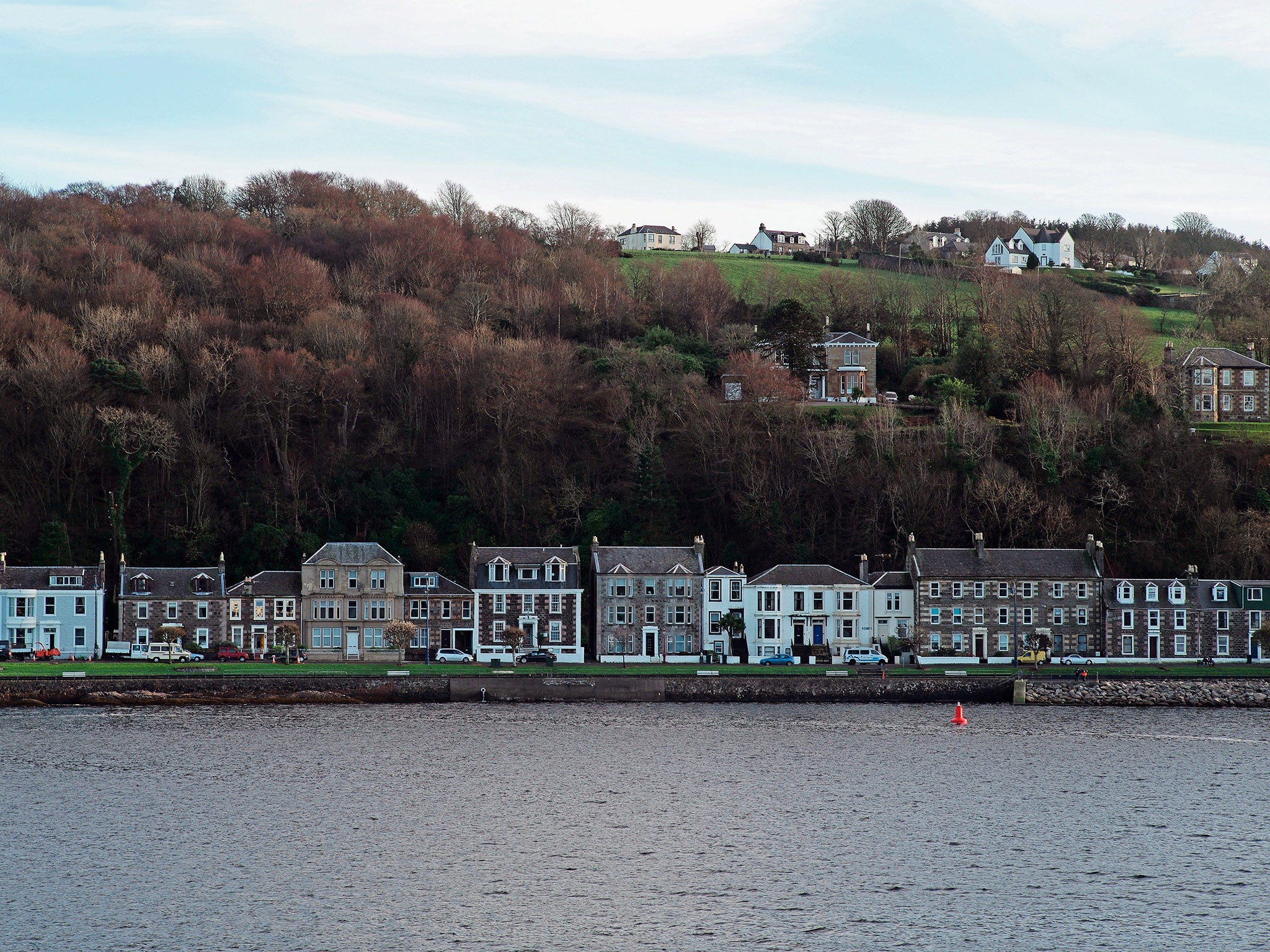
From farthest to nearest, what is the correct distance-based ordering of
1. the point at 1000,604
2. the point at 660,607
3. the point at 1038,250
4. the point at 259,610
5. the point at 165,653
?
1. the point at 1038,250
2. the point at 660,607
3. the point at 1000,604
4. the point at 259,610
5. the point at 165,653

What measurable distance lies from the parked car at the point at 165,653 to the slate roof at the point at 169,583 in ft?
8.81

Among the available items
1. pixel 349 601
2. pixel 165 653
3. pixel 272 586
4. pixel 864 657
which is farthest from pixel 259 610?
pixel 864 657

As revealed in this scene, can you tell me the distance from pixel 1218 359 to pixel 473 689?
59661mm

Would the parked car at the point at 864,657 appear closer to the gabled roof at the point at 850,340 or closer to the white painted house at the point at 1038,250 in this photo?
the gabled roof at the point at 850,340

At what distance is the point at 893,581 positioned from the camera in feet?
226

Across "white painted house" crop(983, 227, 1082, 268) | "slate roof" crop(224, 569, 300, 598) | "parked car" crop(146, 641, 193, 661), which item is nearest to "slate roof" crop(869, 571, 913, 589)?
"slate roof" crop(224, 569, 300, 598)

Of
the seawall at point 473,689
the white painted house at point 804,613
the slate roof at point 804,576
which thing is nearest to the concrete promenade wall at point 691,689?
the seawall at point 473,689

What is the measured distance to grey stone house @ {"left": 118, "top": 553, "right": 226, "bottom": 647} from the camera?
2640 inches

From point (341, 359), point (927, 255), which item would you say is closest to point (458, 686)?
point (341, 359)

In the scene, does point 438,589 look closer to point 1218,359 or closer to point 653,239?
point 1218,359

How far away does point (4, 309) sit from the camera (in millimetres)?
79812

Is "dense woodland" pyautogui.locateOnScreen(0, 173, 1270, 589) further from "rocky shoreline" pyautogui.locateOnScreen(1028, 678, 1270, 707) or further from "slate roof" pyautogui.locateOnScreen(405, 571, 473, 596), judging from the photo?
"rocky shoreline" pyautogui.locateOnScreen(1028, 678, 1270, 707)

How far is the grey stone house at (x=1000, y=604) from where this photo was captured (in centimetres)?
6806

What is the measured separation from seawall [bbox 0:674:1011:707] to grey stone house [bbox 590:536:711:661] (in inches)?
317
